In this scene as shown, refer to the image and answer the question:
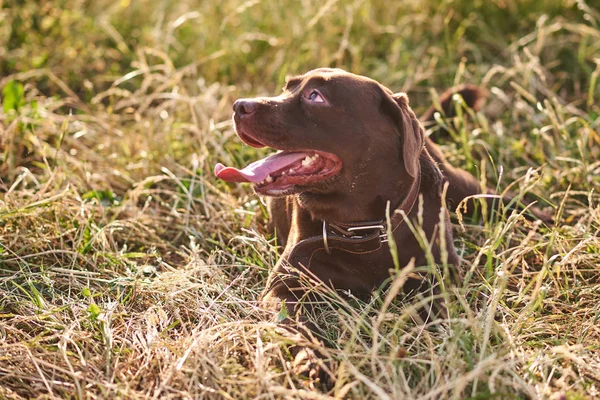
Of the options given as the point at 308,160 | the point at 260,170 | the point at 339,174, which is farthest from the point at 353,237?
the point at 260,170

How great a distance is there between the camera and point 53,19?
578 centimetres

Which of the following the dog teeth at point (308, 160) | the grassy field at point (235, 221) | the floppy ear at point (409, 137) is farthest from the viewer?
the dog teeth at point (308, 160)

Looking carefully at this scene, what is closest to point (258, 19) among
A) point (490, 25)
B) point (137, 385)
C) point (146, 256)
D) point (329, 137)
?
point (490, 25)

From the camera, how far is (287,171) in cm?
304

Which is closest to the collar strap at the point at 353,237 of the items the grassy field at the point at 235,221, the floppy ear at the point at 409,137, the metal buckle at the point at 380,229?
the metal buckle at the point at 380,229

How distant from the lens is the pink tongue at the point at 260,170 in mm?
3013

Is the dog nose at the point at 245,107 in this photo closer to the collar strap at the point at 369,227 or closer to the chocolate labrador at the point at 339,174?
the chocolate labrador at the point at 339,174

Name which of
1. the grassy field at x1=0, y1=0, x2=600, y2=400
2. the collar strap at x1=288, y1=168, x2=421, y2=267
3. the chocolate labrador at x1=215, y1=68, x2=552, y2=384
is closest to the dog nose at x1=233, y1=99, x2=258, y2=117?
the chocolate labrador at x1=215, y1=68, x2=552, y2=384

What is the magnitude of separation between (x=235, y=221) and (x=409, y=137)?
1.30 meters

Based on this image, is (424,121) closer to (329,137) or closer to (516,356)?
(329,137)

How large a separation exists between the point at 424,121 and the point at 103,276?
7.38 feet

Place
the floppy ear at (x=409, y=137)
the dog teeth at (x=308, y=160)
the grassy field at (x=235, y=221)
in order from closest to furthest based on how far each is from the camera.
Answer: the grassy field at (x=235, y=221) → the floppy ear at (x=409, y=137) → the dog teeth at (x=308, y=160)

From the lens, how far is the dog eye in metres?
3.02

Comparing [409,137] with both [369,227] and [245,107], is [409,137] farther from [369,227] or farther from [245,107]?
[245,107]
